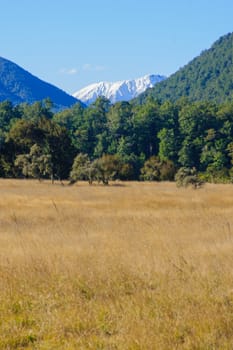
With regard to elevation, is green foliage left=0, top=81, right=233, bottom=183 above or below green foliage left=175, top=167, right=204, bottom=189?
above

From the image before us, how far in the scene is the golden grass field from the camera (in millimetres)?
4887

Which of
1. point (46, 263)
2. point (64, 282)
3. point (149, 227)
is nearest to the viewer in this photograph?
point (64, 282)

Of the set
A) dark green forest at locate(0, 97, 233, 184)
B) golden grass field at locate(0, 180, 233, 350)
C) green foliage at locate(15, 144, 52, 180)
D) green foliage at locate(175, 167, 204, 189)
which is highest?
dark green forest at locate(0, 97, 233, 184)

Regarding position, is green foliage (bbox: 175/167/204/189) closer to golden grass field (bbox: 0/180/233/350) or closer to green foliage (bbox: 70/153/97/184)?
green foliage (bbox: 70/153/97/184)

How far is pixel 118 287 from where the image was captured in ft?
21.2

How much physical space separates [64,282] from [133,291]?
91cm

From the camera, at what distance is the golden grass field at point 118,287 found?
4887 mm

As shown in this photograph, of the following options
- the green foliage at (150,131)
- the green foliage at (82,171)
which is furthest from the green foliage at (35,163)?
the green foliage at (150,131)

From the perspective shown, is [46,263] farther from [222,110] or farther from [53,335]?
[222,110]

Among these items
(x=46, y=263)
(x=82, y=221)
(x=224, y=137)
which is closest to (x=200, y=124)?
(x=224, y=137)

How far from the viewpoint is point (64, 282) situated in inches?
260

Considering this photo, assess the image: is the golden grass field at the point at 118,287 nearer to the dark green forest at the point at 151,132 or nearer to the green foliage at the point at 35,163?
the green foliage at the point at 35,163

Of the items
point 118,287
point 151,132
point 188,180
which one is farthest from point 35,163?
point 151,132

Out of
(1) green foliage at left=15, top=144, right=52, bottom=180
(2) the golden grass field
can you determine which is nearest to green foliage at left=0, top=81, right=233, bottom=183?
(1) green foliage at left=15, top=144, right=52, bottom=180
